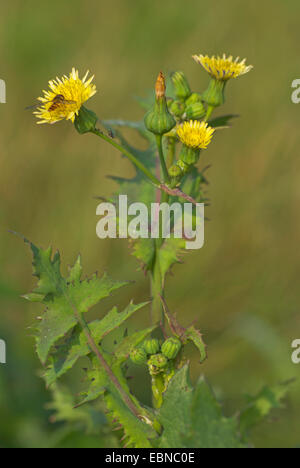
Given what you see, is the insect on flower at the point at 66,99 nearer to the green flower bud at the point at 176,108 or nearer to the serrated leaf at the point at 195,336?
the green flower bud at the point at 176,108

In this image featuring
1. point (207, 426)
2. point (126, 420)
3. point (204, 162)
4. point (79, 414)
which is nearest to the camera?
point (207, 426)

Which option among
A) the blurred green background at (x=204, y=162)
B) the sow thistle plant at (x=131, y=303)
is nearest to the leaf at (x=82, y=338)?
the sow thistle plant at (x=131, y=303)

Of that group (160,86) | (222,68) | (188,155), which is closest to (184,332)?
(188,155)

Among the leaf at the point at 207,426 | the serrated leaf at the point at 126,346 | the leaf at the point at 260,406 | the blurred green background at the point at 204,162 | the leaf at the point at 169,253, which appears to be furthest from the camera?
the blurred green background at the point at 204,162

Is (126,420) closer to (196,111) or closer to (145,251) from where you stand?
(145,251)

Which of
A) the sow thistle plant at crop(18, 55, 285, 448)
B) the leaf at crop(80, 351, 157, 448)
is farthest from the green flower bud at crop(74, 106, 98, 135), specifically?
the leaf at crop(80, 351, 157, 448)

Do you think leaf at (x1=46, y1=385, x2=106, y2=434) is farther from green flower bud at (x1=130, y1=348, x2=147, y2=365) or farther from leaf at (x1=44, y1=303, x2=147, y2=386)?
green flower bud at (x1=130, y1=348, x2=147, y2=365)

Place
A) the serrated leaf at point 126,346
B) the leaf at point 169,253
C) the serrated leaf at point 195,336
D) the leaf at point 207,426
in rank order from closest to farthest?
the leaf at point 207,426 → the serrated leaf at point 195,336 → the serrated leaf at point 126,346 → the leaf at point 169,253

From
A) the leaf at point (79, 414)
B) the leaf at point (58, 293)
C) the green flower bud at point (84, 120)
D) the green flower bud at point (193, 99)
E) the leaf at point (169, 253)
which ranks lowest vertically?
the leaf at point (79, 414)
